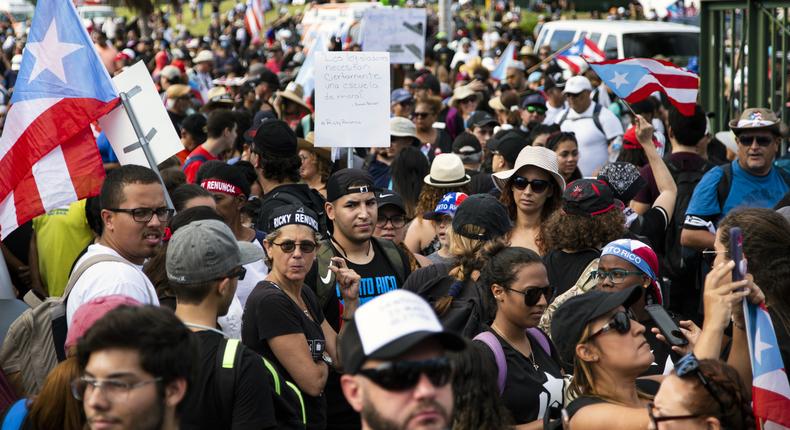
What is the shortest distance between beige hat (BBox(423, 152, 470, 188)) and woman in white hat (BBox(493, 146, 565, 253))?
2.00ft

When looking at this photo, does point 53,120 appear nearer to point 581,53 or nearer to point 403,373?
point 403,373

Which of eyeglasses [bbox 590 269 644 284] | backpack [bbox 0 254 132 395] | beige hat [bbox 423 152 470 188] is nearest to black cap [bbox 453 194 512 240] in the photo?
eyeglasses [bbox 590 269 644 284]

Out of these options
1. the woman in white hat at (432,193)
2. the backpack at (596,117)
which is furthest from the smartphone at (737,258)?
the backpack at (596,117)

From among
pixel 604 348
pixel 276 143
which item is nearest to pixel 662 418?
pixel 604 348

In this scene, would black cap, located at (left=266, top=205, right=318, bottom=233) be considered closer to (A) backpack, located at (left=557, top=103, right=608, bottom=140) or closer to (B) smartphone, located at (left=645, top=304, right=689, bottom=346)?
(B) smartphone, located at (left=645, top=304, right=689, bottom=346)

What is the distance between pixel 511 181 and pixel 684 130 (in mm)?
1985

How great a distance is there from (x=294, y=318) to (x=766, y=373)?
192 cm

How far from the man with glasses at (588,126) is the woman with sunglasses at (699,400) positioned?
701cm

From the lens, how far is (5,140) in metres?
5.85

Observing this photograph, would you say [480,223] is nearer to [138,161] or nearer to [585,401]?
[585,401]

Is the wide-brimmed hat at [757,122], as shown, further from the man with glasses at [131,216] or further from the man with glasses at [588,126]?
the man with glasses at [131,216]

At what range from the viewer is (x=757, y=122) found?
22.7 feet

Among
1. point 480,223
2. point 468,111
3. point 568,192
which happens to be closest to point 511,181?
point 568,192

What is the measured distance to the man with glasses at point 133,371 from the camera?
120 inches
